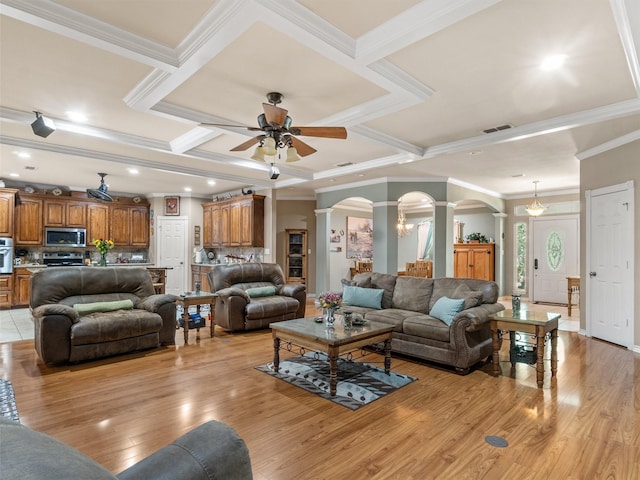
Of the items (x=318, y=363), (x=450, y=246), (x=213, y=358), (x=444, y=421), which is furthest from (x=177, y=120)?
(x=450, y=246)

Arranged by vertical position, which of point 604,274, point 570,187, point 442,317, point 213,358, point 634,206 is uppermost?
point 570,187

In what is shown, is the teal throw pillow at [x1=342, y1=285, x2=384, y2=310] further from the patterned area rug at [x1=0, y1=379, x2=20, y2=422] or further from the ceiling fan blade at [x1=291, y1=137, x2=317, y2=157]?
the patterned area rug at [x1=0, y1=379, x2=20, y2=422]

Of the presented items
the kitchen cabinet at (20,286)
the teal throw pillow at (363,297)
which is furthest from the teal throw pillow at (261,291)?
the kitchen cabinet at (20,286)

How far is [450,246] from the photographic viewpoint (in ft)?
24.4

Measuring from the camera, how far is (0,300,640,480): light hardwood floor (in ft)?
7.49

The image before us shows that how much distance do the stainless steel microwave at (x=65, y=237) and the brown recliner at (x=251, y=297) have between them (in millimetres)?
4673

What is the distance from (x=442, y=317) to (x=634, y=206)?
10.0ft

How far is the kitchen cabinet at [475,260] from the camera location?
9742 millimetres

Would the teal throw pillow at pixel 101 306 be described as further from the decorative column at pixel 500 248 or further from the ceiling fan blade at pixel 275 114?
the decorative column at pixel 500 248

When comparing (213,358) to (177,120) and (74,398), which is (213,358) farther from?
(177,120)

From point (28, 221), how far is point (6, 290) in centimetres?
150

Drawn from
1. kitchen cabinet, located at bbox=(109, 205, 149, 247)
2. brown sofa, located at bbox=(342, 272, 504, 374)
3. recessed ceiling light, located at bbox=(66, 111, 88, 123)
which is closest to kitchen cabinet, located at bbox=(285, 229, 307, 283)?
kitchen cabinet, located at bbox=(109, 205, 149, 247)

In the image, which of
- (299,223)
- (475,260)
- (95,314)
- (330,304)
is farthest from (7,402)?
(475,260)

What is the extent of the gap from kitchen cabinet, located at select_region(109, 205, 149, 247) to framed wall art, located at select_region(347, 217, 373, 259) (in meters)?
5.58
